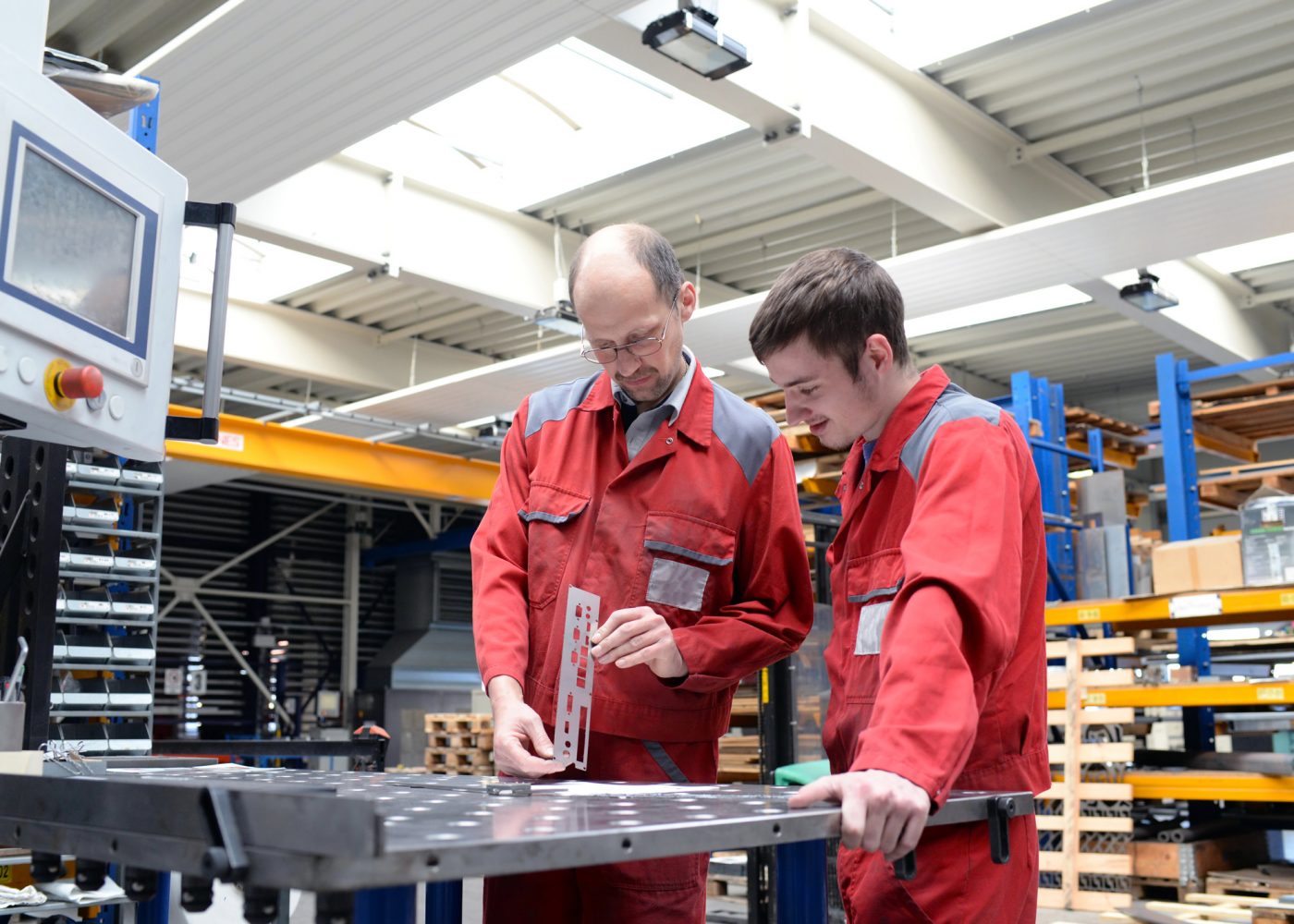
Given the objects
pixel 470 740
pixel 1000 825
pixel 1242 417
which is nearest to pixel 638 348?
pixel 1000 825

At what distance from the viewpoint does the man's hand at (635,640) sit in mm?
1916

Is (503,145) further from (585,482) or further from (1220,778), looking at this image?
(585,482)

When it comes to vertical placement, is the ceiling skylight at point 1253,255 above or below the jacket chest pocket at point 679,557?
above

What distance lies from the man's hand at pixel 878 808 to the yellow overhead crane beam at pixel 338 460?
9284 millimetres

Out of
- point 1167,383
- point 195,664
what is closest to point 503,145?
point 1167,383

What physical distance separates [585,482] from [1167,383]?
718 centimetres

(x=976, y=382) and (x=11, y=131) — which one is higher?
(x=976, y=382)

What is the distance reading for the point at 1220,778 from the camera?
22.3 ft

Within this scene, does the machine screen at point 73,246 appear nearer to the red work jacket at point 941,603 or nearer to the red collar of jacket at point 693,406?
the red collar of jacket at point 693,406

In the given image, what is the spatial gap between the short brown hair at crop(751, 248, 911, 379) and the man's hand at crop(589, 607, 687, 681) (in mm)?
481

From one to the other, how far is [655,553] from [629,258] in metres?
0.55

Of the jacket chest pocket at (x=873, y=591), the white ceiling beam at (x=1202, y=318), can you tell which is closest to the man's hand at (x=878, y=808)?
the jacket chest pocket at (x=873, y=591)

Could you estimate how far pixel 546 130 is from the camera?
28.5 ft

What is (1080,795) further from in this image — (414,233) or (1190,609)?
(414,233)
